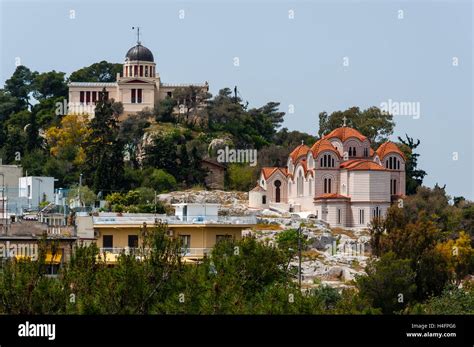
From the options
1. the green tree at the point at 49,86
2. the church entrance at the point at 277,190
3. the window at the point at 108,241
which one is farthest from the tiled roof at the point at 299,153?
the window at the point at 108,241

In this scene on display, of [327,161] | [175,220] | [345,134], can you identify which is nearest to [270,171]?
[327,161]

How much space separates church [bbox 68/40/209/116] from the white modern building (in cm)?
3049

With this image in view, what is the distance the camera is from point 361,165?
78625 millimetres

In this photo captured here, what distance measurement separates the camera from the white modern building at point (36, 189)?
63.2 metres

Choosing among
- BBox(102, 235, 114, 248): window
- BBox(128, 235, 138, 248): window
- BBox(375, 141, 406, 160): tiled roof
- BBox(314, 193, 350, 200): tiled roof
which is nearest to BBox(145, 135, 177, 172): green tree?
BBox(314, 193, 350, 200): tiled roof

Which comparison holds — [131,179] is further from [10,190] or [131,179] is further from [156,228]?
[156,228]

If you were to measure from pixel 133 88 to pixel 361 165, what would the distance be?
23.4 meters

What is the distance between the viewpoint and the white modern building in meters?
63.2

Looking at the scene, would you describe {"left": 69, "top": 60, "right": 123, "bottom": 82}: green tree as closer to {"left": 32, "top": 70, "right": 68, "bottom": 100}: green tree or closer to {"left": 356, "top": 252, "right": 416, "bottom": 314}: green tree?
{"left": 32, "top": 70, "right": 68, "bottom": 100}: green tree

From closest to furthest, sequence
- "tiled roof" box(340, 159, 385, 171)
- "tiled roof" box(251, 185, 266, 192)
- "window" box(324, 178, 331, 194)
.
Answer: "tiled roof" box(340, 159, 385, 171) < "tiled roof" box(251, 185, 266, 192) < "window" box(324, 178, 331, 194)

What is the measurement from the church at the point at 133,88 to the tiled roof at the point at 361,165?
2050cm

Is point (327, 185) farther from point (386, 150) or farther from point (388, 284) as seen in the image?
point (388, 284)

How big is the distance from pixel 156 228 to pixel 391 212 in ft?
134

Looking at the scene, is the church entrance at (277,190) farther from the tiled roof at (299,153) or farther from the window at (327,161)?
the window at (327,161)
